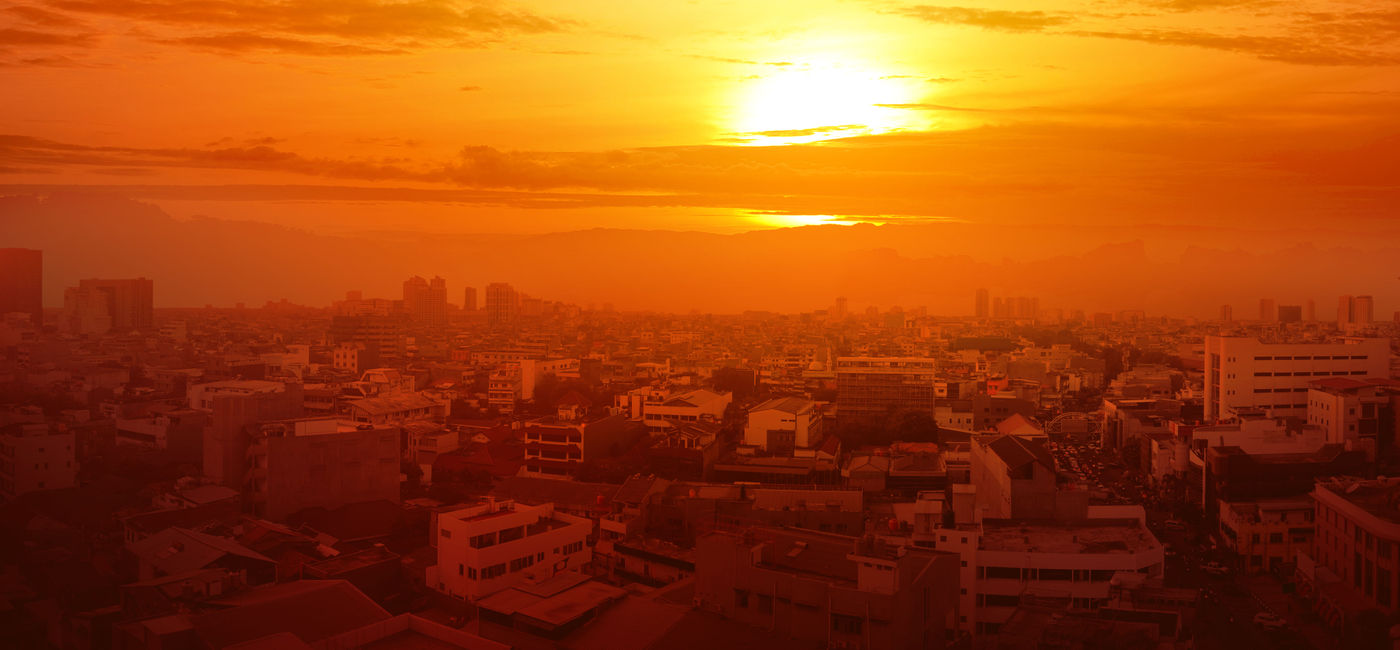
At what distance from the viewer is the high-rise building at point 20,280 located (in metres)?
9.58

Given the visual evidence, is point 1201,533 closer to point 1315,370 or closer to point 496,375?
point 1315,370

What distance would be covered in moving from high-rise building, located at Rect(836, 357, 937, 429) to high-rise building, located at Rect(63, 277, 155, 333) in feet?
32.0

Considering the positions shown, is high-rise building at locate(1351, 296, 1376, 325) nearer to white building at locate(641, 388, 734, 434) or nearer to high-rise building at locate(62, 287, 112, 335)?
white building at locate(641, 388, 734, 434)

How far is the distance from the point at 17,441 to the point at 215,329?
11.2 meters

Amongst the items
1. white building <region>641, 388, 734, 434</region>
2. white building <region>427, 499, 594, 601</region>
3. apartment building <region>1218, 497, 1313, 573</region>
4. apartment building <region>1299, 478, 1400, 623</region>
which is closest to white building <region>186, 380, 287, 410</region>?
white building <region>641, 388, 734, 434</region>

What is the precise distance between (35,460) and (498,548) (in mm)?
4476

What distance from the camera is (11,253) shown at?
9438mm

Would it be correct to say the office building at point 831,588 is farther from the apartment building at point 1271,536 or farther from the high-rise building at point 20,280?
the high-rise building at point 20,280

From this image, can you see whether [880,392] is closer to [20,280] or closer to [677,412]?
[677,412]

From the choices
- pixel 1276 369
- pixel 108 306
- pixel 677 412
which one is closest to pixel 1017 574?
pixel 677 412

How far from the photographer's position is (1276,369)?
1280 cm

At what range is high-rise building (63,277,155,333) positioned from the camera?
12.6 m

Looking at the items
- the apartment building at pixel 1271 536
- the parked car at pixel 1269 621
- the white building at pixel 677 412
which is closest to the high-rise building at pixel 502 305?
the white building at pixel 677 412

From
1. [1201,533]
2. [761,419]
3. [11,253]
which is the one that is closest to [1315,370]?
[1201,533]
